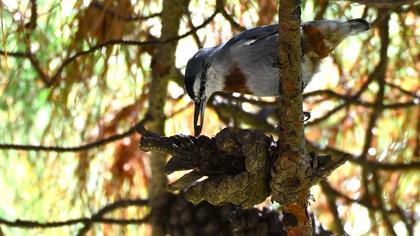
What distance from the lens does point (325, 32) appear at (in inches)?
61.6

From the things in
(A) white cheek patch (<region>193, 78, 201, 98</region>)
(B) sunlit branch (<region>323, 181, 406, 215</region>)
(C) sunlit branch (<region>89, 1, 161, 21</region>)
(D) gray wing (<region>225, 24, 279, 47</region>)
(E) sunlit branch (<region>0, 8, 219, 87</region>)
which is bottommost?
(B) sunlit branch (<region>323, 181, 406, 215</region>)

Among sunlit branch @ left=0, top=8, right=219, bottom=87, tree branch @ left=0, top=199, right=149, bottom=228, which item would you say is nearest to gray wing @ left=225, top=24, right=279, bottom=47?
sunlit branch @ left=0, top=8, right=219, bottom=87

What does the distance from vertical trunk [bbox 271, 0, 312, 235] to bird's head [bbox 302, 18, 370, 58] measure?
51 cm

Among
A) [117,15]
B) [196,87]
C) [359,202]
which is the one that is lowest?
[359,202]

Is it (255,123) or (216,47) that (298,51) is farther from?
(255,123)

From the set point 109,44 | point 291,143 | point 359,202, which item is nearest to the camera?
point 291,143

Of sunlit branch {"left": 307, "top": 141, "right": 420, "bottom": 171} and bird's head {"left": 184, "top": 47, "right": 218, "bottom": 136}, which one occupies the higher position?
bird's head {"left": 184, "top": 47, "right": 218, "bottom": 136}

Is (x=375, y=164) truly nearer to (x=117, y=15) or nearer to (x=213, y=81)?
(x=213, y=81)

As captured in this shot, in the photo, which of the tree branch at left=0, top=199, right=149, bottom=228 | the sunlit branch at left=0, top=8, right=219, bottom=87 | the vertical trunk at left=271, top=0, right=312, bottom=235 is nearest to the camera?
the vertical trunk at left=271, top=0, right=312, bottom=235

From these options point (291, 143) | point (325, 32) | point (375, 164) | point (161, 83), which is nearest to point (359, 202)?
point (375, 164)

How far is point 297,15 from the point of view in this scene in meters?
1.03

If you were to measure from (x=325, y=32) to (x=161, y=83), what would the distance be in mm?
377

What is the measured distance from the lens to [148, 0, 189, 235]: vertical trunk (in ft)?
5.23

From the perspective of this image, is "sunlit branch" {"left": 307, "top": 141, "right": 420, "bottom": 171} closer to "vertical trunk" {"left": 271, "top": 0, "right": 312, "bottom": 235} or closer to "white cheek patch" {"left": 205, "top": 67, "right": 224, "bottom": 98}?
"white cheek patch" {"left": 205, "top": 67, "right": 224, "bottom": 98}
